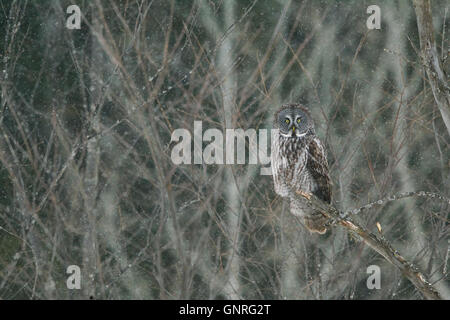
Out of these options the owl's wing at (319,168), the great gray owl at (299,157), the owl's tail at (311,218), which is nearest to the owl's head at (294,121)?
the great gray owl at (299,157)

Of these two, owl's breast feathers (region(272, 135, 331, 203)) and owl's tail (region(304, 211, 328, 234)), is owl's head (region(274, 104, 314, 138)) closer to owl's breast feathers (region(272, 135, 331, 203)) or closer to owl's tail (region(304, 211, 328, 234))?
owl's breast feathers (region(272, 135, 331, 203))

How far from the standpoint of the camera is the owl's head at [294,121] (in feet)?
17.1

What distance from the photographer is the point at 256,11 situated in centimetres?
1041

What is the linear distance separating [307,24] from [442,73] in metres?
8.46

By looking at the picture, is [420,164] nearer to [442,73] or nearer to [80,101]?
[80,101]

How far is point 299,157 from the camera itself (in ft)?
17.4

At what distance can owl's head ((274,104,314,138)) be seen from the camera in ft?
17.1

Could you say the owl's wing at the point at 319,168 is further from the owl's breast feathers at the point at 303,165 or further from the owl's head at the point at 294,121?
the owl's head at the point at 294,121

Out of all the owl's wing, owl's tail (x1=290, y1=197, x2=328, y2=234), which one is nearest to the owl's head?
the owl's wing

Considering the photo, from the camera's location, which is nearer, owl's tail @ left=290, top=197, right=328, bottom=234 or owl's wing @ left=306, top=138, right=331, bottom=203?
owl's tail @ left=290, top=197, right=328, bottom=234

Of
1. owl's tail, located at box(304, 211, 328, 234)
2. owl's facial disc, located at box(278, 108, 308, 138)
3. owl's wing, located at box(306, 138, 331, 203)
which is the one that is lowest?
owl's tail, located at box(304, 211, 328, 234)

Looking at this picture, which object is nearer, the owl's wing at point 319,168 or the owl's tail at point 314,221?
the owl's tail at point 314,221

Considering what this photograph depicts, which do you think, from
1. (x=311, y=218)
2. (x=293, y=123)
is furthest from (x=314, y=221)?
(x=293, y=123)
